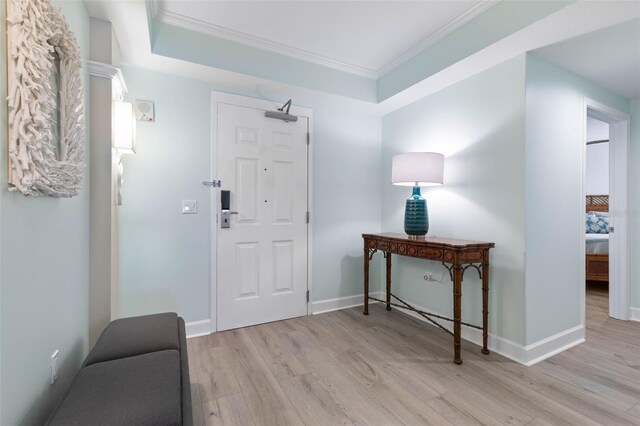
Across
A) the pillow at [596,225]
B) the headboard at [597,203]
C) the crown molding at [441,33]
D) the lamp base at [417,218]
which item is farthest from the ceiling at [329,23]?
the headboard at [597,203]

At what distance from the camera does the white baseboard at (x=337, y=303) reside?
10.0 feet

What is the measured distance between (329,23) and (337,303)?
8.55ft

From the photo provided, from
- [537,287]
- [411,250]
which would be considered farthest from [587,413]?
[411,250]

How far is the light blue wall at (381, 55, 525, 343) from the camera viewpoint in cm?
211

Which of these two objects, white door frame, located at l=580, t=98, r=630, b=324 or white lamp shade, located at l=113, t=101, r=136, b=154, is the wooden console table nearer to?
white door frame, located at l=580, t=98, r=630, b=324

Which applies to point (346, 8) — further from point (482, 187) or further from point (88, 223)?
point (88, 223)

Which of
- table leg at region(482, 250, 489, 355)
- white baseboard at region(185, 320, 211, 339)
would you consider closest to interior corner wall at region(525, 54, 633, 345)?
table leg at region(482, 250, 489, 355)

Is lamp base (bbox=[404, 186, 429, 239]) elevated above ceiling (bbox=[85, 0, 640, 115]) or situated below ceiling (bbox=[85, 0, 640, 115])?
below

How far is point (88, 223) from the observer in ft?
5.64

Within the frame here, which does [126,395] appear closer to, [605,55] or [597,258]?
[605,55]

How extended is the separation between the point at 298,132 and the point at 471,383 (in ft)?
8.09

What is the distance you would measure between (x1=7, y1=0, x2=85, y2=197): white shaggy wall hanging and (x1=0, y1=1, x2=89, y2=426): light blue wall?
0.03 meters

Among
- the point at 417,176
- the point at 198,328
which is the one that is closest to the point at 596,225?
the point at 417,176

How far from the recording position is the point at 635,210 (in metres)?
2.80
